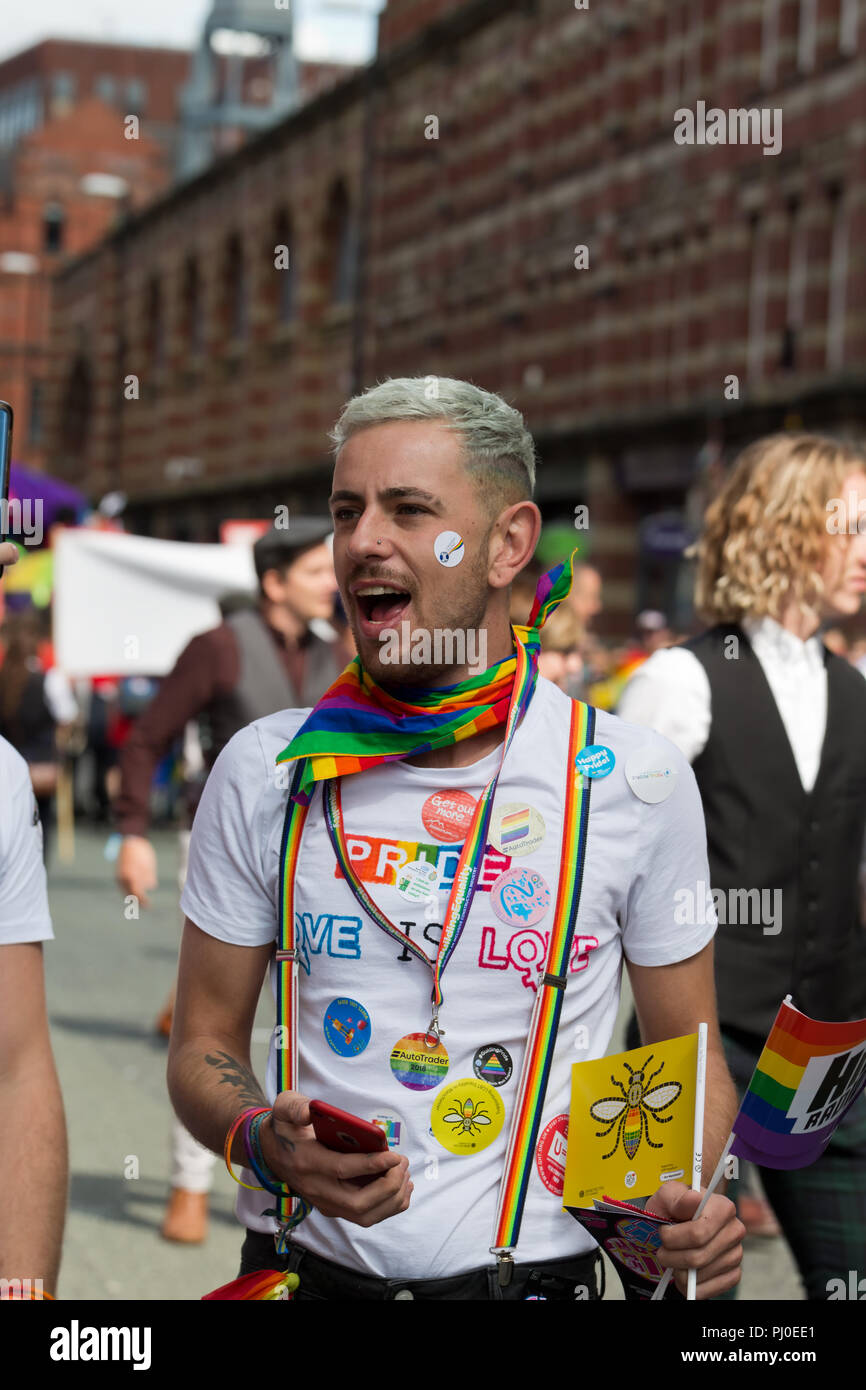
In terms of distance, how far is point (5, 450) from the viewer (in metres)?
2.48

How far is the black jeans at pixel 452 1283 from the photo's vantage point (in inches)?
97.4

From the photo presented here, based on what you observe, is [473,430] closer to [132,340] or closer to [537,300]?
[537,300]

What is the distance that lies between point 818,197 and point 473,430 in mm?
24626

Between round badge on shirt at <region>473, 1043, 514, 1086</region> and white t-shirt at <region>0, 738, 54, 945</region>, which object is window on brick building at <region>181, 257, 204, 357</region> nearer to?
white t-shirt at <region>0, 738, 54, 945</region>

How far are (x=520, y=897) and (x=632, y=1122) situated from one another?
32 centimetres

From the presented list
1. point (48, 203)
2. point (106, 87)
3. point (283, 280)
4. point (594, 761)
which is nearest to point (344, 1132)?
point (594, 761)

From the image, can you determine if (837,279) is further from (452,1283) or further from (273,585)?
(452,1283)

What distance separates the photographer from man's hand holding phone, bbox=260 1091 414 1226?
2217 mm

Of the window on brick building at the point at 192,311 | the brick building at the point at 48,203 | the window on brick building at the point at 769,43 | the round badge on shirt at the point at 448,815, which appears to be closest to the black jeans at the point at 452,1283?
the round badge on shirt at the point at 448,815

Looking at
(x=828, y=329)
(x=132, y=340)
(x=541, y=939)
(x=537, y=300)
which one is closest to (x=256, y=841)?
(x=541, y=939)

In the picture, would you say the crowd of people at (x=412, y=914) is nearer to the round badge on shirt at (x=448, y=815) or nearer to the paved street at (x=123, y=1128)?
the round badge on shirt at (x=448, y=815)

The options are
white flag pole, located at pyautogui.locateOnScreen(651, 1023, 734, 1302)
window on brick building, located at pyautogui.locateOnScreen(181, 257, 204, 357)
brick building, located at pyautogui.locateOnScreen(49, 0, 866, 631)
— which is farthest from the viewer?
window on brick building, located at pyautogui.locateOnScreen(181, 257, 204, 357)

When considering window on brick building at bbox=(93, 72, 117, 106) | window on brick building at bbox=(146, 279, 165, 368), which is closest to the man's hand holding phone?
window on brick building at bbox=(146, 279, 165, 368)

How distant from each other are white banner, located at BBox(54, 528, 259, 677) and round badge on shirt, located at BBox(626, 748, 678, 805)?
12.6 metres
